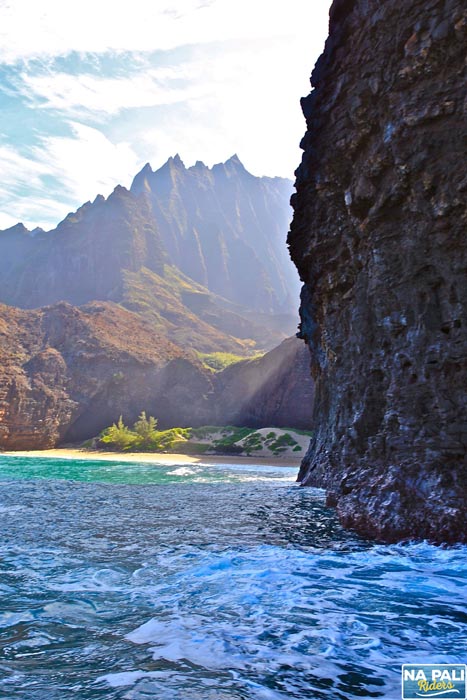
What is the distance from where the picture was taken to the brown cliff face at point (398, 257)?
11750 millimetres

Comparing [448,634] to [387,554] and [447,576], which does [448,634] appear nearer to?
[447,576]

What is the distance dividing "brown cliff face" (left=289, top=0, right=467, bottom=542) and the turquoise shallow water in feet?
6.02

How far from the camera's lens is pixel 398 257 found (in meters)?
14.3

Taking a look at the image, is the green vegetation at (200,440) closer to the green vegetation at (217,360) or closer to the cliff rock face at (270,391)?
the cliff rock face at (270,391)

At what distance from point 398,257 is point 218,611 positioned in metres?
11.0

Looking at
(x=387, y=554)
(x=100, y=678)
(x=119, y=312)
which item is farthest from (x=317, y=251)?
(x=119, y=312)

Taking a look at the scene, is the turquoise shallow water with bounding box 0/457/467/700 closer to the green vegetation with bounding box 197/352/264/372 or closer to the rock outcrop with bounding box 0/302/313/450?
the rock outcrop with bounding box 0/302/313/450

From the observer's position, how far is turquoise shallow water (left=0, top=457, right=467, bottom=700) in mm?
4777

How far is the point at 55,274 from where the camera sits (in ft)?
587

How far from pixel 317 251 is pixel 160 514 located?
12594 mm

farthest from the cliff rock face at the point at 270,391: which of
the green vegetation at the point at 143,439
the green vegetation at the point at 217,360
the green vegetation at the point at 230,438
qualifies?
the green vegetation at the point at 217,360

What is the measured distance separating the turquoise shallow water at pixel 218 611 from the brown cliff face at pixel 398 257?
183 centimetres

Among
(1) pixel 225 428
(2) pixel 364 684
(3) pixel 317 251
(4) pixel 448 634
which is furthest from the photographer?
(1) pixel 225 428

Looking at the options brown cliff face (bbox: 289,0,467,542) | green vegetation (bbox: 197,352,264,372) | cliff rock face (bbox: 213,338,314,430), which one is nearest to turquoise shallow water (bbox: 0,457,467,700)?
brown cliff face (bbox: 289,0,467,542)
